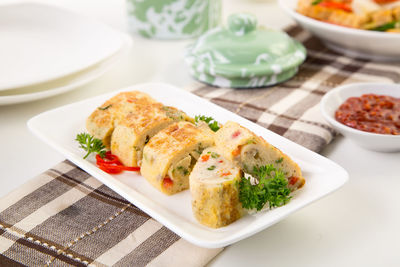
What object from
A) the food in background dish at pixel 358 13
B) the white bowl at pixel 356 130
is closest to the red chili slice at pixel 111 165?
the white bowl at pixel 356 130

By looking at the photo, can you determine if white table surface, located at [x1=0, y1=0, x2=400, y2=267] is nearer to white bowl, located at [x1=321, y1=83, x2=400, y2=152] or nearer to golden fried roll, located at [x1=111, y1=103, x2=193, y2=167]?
white bowl, located at [x1=321, y1=83, x2=400, y2=152]

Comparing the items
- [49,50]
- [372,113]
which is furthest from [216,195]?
[49,50]

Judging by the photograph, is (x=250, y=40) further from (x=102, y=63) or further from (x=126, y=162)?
(x=126, y=162)

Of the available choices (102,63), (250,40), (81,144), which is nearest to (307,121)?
(250,40)

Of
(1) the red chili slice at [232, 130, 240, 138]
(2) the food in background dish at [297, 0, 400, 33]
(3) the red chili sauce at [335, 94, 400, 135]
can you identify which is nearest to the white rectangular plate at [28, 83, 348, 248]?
(1) the red chili slice at [232, 130, 240, 138]

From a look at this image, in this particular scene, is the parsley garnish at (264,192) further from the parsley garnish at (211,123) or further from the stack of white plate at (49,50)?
the stack of white plate at (49,50)

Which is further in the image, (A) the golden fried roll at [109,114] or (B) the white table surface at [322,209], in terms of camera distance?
(A) the golden fried roll at [109,114]
